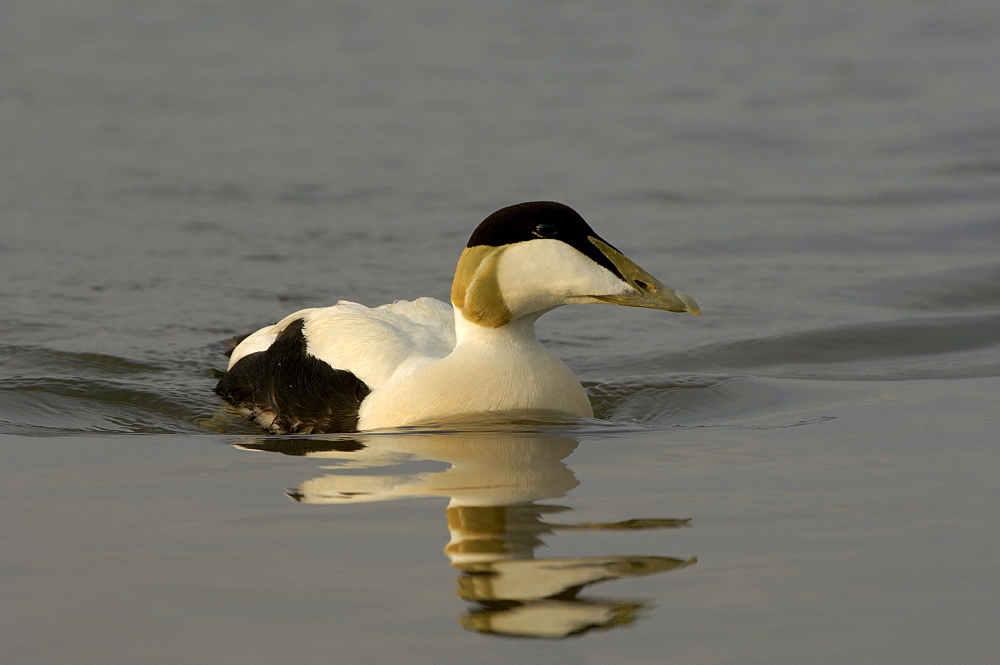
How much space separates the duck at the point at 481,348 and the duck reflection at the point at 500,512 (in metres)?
0.20

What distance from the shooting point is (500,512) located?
378 centimetres

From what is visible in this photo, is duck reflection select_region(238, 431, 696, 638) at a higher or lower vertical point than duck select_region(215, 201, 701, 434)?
lower

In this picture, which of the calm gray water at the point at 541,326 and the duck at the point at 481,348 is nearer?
the calm gray water at the point at 541,326

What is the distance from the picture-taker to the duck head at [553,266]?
4.89m

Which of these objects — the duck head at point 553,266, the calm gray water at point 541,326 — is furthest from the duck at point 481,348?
the calm gray water at point 541,326

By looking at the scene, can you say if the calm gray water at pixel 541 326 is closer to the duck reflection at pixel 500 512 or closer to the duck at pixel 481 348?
the duck reflection at pixel 500 512

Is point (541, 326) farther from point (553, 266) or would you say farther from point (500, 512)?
point (500, 512)

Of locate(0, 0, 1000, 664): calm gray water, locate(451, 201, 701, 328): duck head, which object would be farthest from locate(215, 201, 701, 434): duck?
locate(0, 0, 1000, 664): calm gray water

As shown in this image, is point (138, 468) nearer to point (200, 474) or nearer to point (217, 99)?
point (200, 474)

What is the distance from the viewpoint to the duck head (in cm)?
489

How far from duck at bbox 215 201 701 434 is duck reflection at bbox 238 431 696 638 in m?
0.20

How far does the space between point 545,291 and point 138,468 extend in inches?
60.3

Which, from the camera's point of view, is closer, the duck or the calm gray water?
the calm gray water

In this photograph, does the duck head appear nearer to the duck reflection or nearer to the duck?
the duck
